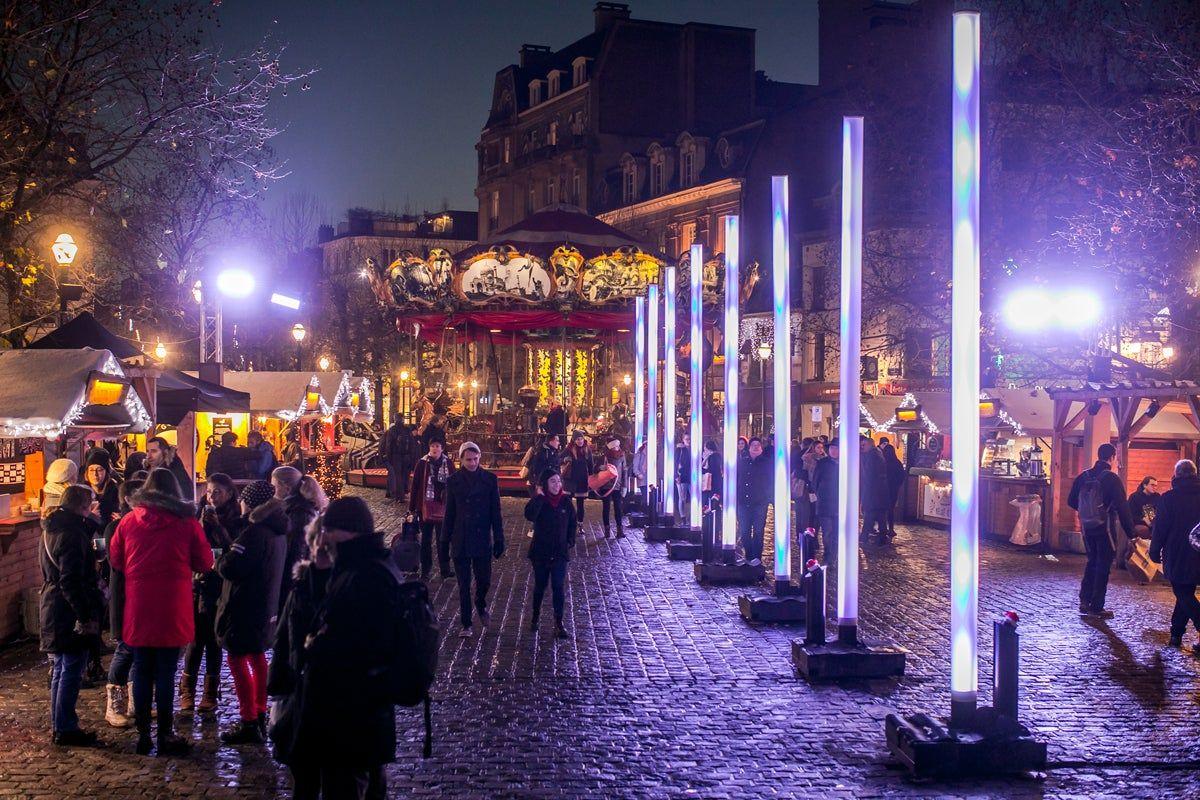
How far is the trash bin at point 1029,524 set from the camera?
64.7 feet

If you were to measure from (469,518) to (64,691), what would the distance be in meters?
4.47

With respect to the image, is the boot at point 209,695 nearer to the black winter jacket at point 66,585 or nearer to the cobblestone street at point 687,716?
the cobblestone street at point 687,716

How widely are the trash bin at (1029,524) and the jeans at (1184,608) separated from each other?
27.8 feet

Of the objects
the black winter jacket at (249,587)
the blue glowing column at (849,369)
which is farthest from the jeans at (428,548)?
the black winter jacket at (249,587)

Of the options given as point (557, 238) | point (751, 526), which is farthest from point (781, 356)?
point (557, 238)

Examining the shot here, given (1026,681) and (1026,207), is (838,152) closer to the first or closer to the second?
(1026,207)

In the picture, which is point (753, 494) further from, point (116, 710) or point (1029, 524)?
point (116, 710)

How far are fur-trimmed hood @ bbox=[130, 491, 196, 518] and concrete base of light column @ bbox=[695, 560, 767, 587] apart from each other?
862 cm

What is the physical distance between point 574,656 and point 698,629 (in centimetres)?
179

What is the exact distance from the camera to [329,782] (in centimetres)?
485

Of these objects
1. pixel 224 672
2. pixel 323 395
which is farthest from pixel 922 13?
pixel 224 672

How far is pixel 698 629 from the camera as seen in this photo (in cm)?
1193

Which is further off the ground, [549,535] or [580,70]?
[580,70]

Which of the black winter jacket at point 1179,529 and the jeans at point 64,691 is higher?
the black winter jacket at point 1179,529
